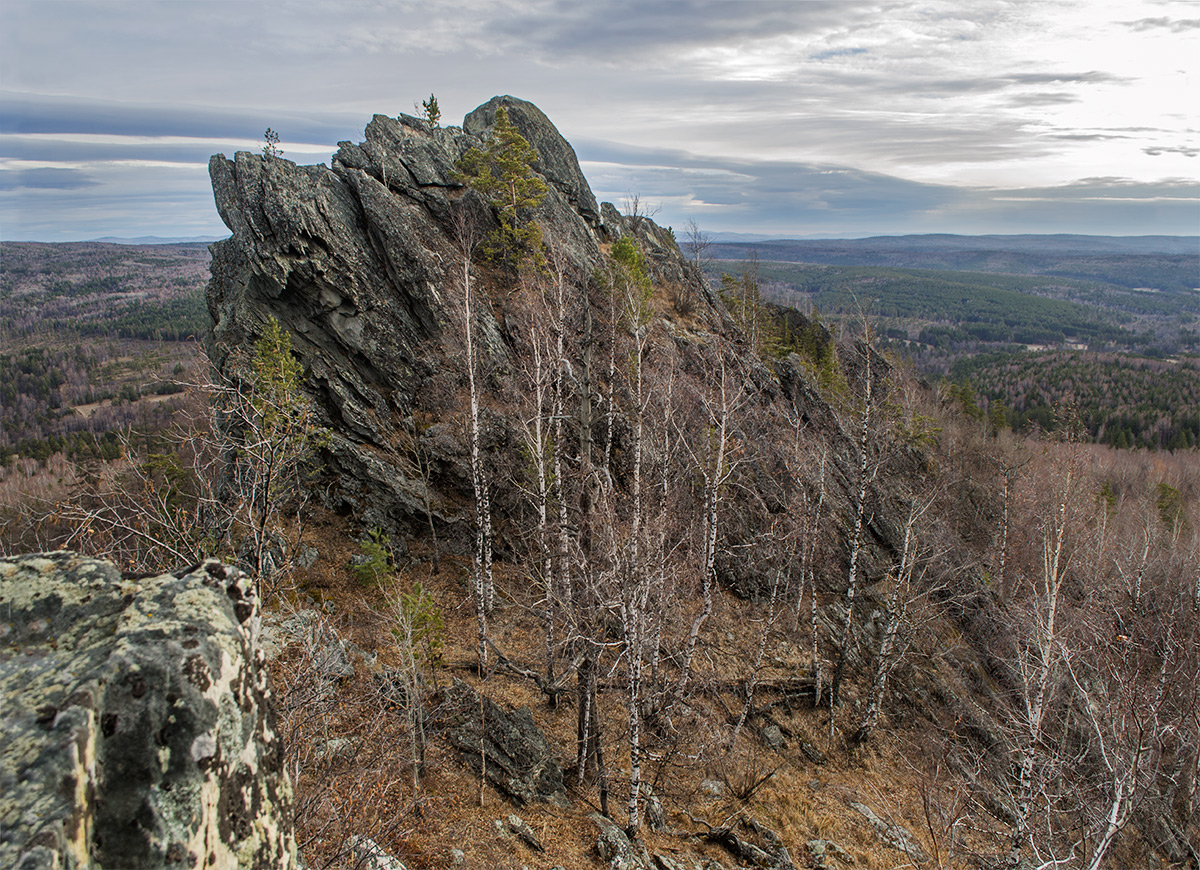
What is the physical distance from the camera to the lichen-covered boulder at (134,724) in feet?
9.04

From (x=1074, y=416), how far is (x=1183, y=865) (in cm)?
1655

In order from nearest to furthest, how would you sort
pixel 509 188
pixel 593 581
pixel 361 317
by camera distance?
pixel 593 581
pixel 361 317
pixel 509 188

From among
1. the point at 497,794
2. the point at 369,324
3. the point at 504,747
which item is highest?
the point at 369,324

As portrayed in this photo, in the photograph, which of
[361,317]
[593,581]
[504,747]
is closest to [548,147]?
[361,317]

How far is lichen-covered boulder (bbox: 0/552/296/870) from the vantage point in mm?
2754

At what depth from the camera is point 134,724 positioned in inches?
122

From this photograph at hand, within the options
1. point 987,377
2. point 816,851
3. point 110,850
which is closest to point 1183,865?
point 816,851

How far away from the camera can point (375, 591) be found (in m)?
20.7

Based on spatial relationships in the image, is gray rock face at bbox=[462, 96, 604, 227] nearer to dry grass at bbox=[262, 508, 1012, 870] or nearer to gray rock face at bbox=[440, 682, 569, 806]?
dry grass at bbox=[262, 508, 1012, 870]

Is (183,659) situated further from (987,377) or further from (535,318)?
(987,377)

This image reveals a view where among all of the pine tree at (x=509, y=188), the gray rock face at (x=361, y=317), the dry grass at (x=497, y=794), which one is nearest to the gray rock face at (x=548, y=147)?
the pine tree at (x=509, y=188)

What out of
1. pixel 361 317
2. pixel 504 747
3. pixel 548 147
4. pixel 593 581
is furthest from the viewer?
pixel 548 147

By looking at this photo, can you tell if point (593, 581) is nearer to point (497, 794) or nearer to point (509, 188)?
point (497, 794)

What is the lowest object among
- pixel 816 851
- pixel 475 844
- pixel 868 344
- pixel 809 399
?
pixel 816 851
